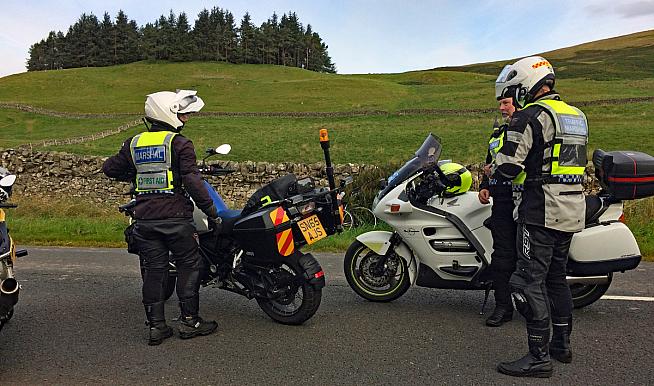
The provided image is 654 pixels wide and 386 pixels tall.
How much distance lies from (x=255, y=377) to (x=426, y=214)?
229cm

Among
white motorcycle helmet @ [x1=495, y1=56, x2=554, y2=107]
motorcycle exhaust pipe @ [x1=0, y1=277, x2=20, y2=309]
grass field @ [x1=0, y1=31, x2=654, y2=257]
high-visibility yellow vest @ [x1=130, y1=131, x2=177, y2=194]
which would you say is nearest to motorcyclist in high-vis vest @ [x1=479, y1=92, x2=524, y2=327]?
white motorcycle helmet @ [x1=495, y1=56, x2=554, y2=107]

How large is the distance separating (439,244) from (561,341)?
1.50m

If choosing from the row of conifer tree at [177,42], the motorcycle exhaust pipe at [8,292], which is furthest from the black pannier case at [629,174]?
the row of conifer tree at [177,42]

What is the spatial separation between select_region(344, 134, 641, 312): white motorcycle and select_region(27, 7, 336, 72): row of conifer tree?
10625 cm

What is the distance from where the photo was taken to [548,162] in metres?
4.09

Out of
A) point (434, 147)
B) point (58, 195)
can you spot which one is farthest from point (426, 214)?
point (58, 195)

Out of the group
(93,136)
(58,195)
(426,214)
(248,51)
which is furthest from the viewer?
(248,51)

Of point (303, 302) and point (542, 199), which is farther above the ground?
point (542, 199)

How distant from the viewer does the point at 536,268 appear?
4.12 m

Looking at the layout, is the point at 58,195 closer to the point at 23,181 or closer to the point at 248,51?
the point at 23,181

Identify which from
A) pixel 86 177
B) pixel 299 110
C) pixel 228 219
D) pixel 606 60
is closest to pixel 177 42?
pixel 299 110

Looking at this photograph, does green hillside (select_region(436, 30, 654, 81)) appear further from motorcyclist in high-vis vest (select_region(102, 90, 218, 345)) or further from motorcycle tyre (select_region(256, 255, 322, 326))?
motorcyclist in high-vis vest (select_region(102, 90, 218, 345))

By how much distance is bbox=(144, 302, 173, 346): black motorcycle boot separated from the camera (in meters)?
4.70

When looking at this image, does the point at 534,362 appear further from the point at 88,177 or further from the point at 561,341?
the point at 88,177
